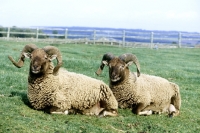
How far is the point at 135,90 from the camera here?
12594 millimetres

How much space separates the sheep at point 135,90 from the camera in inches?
484

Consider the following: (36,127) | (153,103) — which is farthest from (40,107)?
(153,103)

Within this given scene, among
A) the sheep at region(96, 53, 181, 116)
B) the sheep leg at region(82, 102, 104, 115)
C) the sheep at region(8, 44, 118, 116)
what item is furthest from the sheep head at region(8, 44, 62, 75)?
the sheep at region(96, 53, 181, 116)

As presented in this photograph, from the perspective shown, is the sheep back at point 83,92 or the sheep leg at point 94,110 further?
the sheep leg at point 94,110

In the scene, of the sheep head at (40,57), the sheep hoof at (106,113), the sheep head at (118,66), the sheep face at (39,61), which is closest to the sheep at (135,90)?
the sheep head at (118,66)

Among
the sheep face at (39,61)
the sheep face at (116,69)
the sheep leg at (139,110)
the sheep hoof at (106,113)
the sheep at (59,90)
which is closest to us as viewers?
the sheep face at (39,61)

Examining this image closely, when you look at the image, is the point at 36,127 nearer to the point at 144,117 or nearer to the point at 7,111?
the point at 7,111

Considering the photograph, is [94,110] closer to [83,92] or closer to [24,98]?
[83,92]

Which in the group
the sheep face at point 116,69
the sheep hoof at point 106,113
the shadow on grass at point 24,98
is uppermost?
the sheep face at point 116,69

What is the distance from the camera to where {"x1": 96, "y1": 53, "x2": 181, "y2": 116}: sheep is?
40.3 feet

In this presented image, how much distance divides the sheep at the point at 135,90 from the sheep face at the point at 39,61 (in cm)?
210

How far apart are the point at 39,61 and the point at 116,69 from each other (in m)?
2.46

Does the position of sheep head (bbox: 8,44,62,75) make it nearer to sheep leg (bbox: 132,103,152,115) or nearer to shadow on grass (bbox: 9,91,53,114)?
shadow on grass (bbox: 9,91,53,114)

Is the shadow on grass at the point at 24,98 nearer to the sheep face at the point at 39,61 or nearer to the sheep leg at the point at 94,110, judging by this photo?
the sheep face at the point at 39,61
